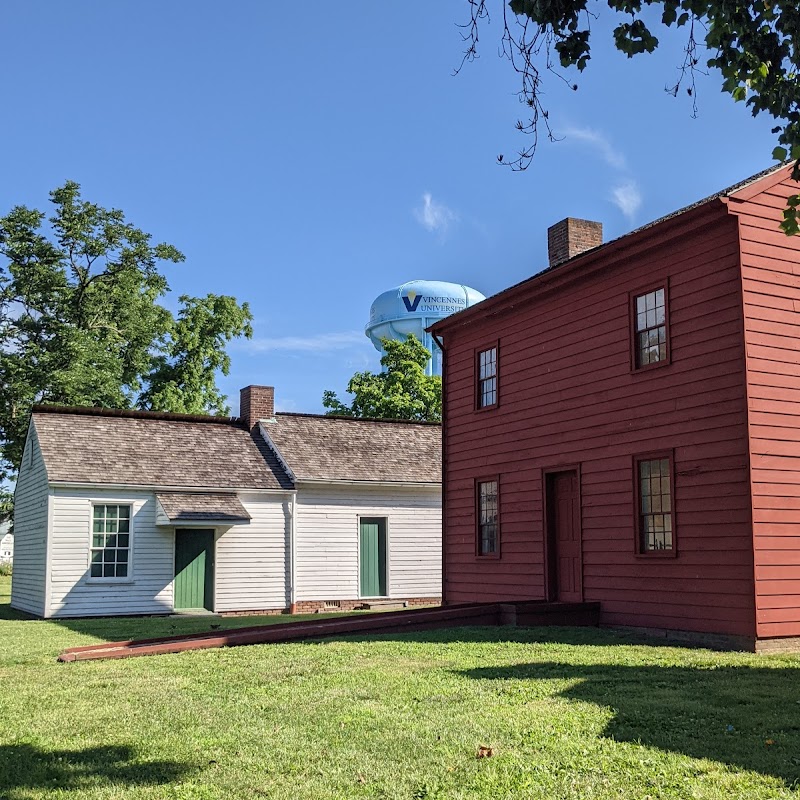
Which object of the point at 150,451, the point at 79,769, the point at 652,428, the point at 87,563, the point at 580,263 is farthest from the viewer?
the point at 150,451

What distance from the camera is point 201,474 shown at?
80.5ft

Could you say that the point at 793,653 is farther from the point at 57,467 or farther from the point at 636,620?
the point at 57,467

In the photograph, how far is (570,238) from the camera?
19.1 m

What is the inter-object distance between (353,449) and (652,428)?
14.0m

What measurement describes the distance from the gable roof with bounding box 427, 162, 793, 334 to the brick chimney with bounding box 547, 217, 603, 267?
1.57 meters

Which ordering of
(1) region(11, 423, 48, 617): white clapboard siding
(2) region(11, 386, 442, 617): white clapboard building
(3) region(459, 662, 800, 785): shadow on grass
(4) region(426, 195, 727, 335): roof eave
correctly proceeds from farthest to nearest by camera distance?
(1) region(11, 423, 48, 617): white clapboard siding, (2) region(11, 386, 442, 617): white clapboard building, (4) region(426, 195, 727, 335): roof eave, (3) region(459, 662, 800, 785): shadow on grass

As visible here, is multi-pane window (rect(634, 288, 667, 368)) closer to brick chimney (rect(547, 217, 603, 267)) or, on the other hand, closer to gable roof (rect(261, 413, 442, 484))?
brick chimney (rect(547, 217, 603, 267))

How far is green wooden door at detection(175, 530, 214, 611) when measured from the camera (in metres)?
23.7

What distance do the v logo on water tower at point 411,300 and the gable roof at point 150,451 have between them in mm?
33343

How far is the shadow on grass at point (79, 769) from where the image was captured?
19.5ft

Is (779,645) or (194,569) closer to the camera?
(779,645)

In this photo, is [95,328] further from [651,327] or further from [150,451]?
[651,327]

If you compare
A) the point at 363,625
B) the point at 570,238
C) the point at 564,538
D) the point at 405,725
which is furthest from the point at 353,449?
the point at 405,725

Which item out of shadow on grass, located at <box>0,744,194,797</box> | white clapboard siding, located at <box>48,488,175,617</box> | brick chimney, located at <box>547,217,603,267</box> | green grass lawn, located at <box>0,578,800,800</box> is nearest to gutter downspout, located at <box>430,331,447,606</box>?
brick chimney, located at <box>547,217,603,267</box>
